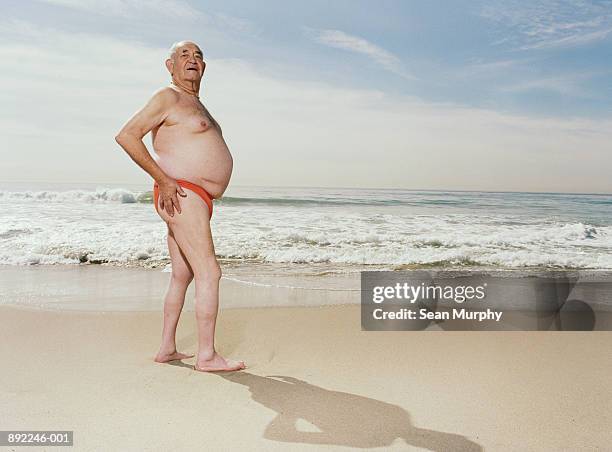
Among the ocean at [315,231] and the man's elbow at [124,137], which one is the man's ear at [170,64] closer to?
the man's elbow at [124,137]

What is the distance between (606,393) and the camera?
222 centimetres

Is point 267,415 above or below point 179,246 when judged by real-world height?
below

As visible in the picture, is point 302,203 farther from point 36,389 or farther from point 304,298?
point 36,389

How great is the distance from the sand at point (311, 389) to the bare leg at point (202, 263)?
11cm

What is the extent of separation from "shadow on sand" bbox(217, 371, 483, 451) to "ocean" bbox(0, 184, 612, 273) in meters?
3.69

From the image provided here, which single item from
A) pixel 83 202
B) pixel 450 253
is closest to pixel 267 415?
pixel 450 253

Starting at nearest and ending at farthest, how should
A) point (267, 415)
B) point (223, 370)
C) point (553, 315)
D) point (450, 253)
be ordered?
point (267, 415)
point (223, 370)
point (553, 315)
point (450, 253)

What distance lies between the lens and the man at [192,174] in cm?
240

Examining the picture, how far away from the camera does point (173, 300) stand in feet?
8.59

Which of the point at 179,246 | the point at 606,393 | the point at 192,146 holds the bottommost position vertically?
the point at 606,393

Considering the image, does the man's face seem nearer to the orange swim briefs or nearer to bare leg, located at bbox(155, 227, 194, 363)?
the orange swim briefs

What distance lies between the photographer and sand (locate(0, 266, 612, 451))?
1828 millimetres

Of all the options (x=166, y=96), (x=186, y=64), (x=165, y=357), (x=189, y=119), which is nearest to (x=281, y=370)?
(x=165, y=357)

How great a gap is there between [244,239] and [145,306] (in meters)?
3.76
